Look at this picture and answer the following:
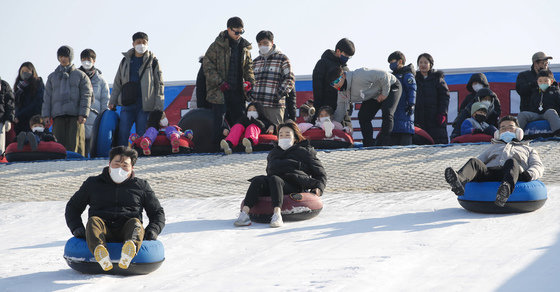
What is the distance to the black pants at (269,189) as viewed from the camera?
651 cm

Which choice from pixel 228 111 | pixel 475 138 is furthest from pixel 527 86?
pixel 228 111

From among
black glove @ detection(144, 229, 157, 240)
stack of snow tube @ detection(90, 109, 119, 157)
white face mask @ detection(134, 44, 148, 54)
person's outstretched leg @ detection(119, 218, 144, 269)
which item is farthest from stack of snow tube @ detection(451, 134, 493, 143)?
person's outstretched leg @ detection(119, 218, 144, 269)

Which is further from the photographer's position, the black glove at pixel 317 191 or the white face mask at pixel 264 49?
the white face mask at pixel 264 49

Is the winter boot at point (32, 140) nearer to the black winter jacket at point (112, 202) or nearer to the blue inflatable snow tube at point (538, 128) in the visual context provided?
the black winter jacket at point (112, 202)

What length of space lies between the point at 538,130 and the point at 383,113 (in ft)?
6.97

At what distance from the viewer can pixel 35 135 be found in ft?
36.5

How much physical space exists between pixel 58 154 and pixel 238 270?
6869 millimetres

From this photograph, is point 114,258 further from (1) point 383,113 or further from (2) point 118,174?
(1) point 383,113

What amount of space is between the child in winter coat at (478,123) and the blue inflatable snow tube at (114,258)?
21.8 feet

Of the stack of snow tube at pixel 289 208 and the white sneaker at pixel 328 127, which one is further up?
the white sneaker at pixel 328 127

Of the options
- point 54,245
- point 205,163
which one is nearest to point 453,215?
point 54,245

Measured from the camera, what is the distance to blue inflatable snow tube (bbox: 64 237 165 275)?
4863 millimetres

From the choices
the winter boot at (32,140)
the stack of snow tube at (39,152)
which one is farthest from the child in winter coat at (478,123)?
the winter boot at (32,140)

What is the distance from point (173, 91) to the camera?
14555 mm
